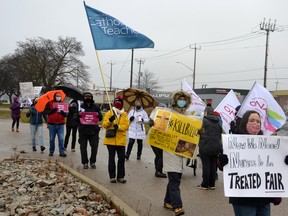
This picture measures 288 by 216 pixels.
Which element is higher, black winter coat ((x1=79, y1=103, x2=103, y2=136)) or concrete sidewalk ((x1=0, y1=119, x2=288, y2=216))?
black winter coat ((x1=79, y1=103, x2=103, y2=136))

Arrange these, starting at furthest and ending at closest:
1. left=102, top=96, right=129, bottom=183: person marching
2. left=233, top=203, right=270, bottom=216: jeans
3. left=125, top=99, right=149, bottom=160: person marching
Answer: left=125, top=99, right=149, bottom=160: person marching, left=102, top=96, right=129, bottom=183: person marching, left=233, top=203, right=270, bottom=216: jeans

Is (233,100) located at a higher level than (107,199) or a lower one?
higher

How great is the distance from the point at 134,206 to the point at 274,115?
9.28 feet

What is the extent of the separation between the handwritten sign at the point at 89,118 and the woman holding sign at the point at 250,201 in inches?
217

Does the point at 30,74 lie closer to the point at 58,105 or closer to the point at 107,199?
the point at 58,105

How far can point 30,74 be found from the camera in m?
63.9

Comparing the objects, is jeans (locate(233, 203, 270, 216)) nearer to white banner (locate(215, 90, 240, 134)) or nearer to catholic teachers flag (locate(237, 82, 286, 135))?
catholic teachers flag (locate(237, 82, 286, 135))

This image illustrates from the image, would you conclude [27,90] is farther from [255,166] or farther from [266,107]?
[255,166]

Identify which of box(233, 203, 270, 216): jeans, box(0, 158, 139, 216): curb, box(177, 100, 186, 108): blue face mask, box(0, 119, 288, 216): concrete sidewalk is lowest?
box(0, 119, 288, 216): concrete sidewalk

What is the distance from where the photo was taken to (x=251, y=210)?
3.75 metres

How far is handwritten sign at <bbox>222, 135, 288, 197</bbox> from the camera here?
3824 mm

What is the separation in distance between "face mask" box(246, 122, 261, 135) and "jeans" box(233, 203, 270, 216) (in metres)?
0.76

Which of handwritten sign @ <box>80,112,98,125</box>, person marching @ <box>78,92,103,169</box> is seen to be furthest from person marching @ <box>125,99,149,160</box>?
handwritten sign @ <box>80,112,98,125</box>

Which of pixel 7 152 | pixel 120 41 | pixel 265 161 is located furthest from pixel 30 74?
pixel 265 161
